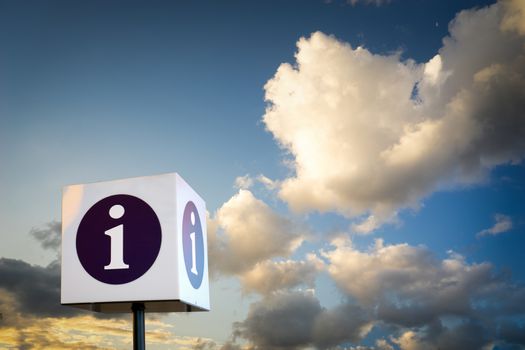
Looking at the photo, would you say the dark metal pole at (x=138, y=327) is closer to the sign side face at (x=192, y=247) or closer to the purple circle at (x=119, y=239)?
the purple circle at (x=119, y=239)

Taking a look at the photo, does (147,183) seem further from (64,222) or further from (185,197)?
(64,222)

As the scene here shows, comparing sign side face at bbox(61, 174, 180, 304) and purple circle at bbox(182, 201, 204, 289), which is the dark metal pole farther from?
purple circle at bbox(182, 201, 204, 289)

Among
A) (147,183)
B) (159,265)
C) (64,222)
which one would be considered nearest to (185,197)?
(147,183)

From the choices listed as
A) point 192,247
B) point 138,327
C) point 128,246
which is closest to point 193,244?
point 192,247

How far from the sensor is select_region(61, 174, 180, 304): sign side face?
6.87m

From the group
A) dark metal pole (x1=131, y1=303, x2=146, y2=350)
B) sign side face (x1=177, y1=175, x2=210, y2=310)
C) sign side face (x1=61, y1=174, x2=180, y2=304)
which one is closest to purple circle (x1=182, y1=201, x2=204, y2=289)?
sign side face (x1=177, y1=175, x2=210, y2=310)

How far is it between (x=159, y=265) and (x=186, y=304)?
75 cm

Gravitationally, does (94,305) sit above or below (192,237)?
below

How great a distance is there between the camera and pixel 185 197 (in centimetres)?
753

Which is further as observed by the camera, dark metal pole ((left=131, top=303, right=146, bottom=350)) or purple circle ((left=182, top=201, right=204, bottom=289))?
purple circle ((left=182, top=201, right=204, bottom=289))

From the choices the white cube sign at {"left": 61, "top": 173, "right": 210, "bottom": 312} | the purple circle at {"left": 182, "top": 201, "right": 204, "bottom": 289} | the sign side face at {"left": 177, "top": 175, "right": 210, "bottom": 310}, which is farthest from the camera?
the purple circle at {"left": 182, "top": 201, "right": 204, "bottom": 289}

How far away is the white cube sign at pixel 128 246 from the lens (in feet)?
22.5

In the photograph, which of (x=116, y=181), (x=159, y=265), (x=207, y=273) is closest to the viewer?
(x=159, y=265)

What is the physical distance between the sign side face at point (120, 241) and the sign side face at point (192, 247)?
0.18 m
